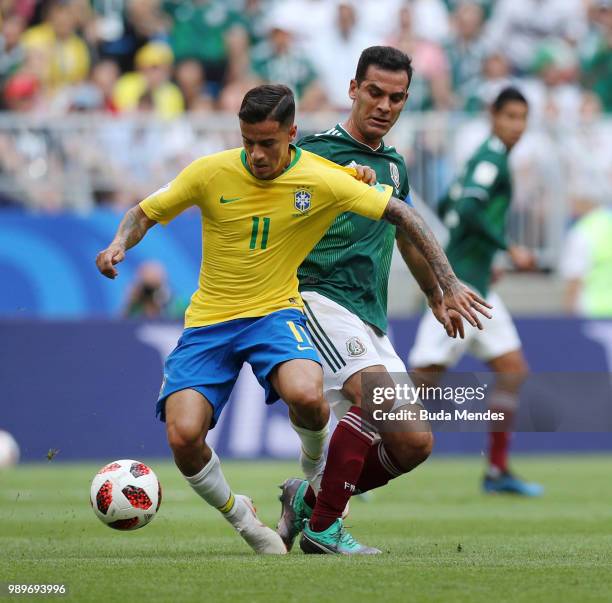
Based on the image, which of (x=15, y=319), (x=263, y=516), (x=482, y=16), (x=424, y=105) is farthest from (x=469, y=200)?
(x=482, y=16)

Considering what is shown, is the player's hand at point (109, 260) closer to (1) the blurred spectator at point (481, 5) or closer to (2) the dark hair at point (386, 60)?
(2) the dark hair at point (386, 60)

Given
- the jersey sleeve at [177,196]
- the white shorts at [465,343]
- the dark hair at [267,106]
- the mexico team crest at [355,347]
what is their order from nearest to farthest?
the dark hair at [267,106], the jersey sleeve at [177,196], the mexico team crest at [355,347], the white shorts at [465,343]

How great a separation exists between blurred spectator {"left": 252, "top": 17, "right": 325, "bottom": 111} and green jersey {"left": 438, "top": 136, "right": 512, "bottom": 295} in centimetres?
601

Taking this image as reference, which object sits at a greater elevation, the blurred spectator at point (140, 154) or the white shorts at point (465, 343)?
the blurred spectator at point (140, 154)

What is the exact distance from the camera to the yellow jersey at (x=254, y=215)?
6.43 meters

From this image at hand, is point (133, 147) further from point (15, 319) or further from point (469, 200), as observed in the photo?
point (469, 200)

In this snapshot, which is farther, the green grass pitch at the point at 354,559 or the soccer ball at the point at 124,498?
Answer: the soccer ball at the point at 124,498

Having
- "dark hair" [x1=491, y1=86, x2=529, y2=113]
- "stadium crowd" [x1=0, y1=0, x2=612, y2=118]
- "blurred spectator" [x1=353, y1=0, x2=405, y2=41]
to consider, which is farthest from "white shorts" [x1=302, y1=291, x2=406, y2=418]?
"blurred spectator" [x1=353, y1=0, x2=405, y2=41]

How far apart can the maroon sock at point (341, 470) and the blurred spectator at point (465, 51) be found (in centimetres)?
1105

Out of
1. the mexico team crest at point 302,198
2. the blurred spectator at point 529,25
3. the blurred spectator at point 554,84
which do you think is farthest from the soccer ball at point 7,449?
the blurred spectator at point 529,25

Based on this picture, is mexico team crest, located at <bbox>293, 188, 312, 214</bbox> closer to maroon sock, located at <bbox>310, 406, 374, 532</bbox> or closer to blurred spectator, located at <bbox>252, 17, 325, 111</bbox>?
maroon sock, located at <bbox>310, 406, 374, 532</bbox>

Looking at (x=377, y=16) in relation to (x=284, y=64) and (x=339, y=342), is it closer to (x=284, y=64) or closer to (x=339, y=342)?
(x=284, y=64)

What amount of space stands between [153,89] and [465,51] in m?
4.16

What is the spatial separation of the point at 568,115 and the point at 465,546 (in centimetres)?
1124
